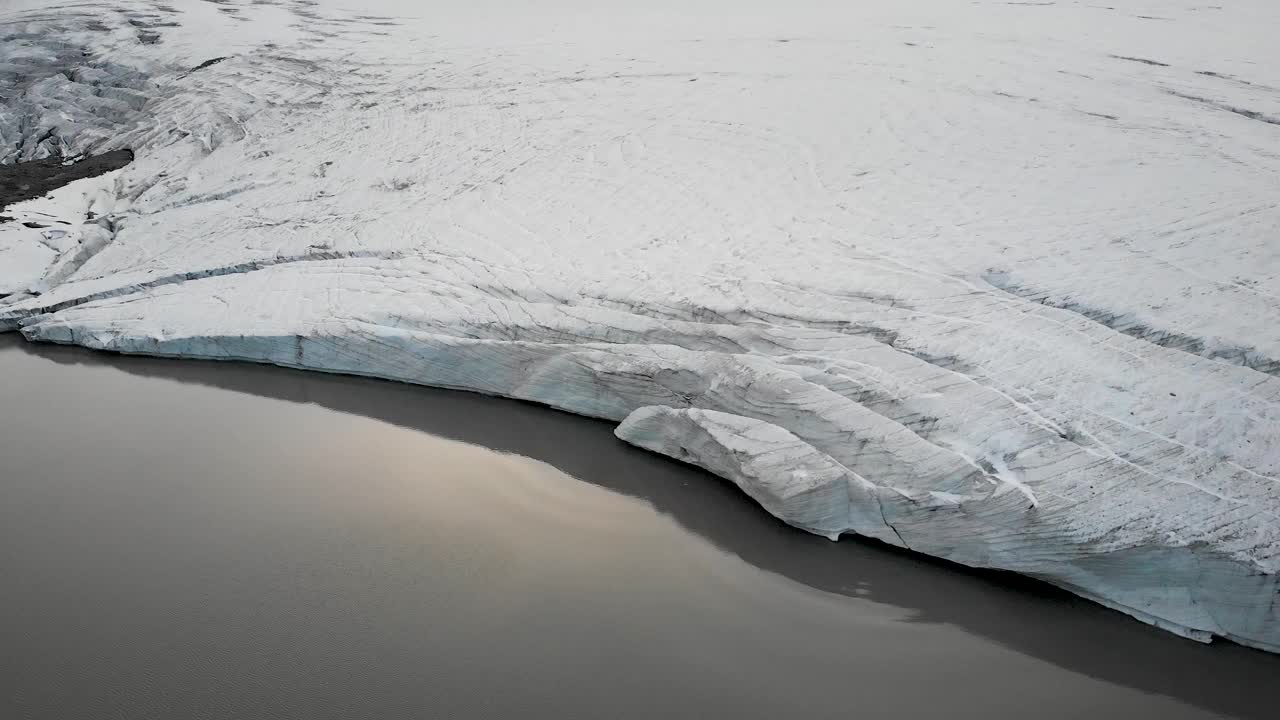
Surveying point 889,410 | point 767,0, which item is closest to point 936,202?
point 889,410

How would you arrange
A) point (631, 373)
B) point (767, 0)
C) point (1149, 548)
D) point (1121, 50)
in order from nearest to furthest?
point (1149, 548) → point (631, 373) → point (1121, 50) → point (767, 0)


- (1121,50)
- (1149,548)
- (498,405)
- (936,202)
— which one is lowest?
(498,405)

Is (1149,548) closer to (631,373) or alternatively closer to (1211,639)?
(1211,639)

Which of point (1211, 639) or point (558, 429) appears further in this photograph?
point (558, 429)

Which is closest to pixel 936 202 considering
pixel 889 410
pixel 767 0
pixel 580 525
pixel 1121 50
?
pixel 889 410

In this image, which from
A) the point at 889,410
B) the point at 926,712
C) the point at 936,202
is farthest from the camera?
the point at 936,202

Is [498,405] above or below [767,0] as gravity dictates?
below
